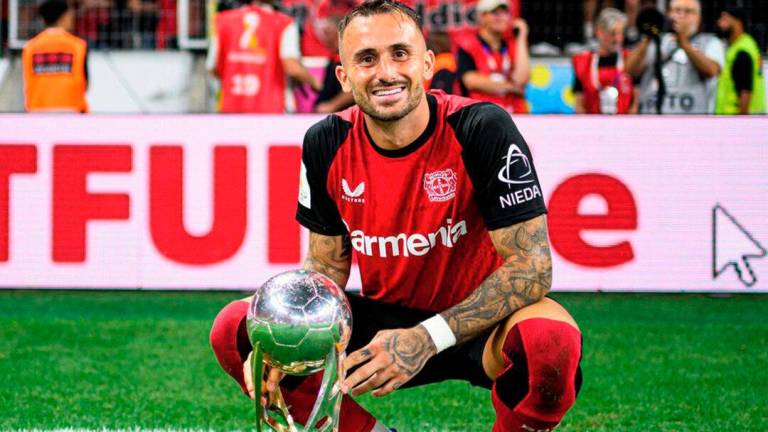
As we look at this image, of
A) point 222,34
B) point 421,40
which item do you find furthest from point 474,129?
point 222,34

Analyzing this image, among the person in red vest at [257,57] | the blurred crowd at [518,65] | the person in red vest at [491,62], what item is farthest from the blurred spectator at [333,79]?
the person in red vest at [491,62]

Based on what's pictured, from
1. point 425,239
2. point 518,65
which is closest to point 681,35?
point 518,65

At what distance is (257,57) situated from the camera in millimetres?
9891

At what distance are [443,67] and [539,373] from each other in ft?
18.9

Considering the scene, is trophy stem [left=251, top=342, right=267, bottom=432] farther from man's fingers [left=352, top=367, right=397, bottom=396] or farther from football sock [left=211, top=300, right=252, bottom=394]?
football sock [left=211, top=300, right=252, bottom=394]

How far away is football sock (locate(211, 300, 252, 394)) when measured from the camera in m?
4.09

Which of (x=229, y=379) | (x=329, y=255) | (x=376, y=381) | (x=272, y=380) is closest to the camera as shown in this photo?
(x=272, y=380)

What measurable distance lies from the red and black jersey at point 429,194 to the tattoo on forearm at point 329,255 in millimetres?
90

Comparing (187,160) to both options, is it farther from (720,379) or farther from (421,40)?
(421,40)

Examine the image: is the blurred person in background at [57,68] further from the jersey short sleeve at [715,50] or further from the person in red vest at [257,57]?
the jersey short sleeve at [715,50]

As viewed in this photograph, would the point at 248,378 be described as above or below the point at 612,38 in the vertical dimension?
below

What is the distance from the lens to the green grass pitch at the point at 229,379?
5.32m

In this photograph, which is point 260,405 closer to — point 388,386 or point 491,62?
point 388,386

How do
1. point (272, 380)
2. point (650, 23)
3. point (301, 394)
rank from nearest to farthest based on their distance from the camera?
point (272, 380) → point (301, 394) → point (650, 23)
